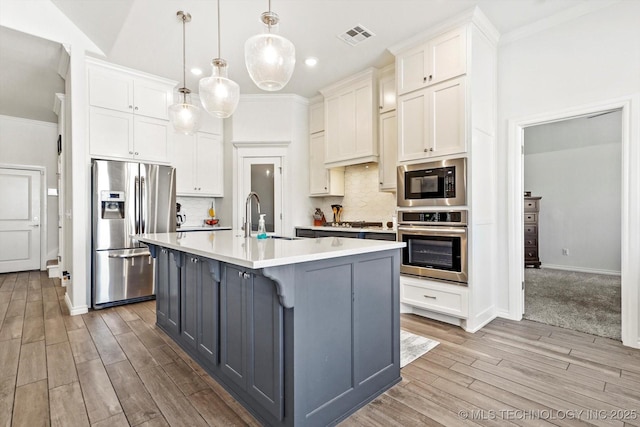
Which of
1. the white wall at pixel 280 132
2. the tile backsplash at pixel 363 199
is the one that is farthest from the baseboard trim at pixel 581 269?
the white wall at pixel 280 132

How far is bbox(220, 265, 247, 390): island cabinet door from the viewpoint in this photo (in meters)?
1.85

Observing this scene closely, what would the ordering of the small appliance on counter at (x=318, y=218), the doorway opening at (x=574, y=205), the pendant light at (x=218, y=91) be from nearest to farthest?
the pendant light at (x=218, y=91) < the small appliance on counter at (x=318, y=218) < the doorway opening at (x=574, y=205)

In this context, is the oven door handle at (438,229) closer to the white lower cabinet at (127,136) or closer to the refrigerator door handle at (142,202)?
the refrigerator door handle at (142,202)

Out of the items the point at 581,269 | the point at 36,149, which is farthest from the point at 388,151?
the point at 36,149

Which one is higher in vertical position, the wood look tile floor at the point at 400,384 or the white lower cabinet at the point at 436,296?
the white lower cabinet at the point at 436,296

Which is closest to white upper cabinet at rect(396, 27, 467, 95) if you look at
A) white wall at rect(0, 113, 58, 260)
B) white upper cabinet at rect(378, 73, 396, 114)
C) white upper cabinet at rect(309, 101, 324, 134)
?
white upper cabinet at rect(378, 73, 396, 114)

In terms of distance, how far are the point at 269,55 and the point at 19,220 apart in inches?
268

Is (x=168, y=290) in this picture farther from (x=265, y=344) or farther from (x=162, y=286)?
(x=265, y=344)

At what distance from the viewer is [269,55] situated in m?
1.99

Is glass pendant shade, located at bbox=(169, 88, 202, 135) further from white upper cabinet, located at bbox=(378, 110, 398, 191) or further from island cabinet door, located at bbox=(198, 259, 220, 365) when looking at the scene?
white upper cabinet, located at bbox=(378, 110, 398, 191)

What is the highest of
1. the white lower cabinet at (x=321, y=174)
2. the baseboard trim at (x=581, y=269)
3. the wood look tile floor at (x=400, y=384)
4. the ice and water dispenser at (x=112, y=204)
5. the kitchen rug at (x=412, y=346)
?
the white lower cabinet at (x=321, y=174)

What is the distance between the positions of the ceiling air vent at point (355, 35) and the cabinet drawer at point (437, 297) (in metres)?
2.65

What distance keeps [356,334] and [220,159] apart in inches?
165

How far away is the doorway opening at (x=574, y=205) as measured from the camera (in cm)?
550
